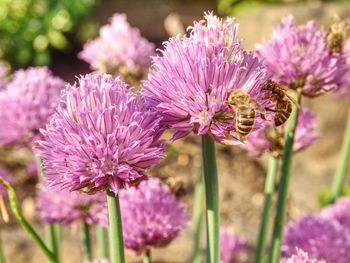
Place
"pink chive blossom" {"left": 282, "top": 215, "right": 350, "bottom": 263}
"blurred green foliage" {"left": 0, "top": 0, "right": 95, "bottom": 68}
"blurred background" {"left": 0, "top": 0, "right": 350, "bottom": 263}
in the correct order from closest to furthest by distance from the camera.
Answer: "pink chive blossom" {"left": 282, "top": 215, "right": 350, "bottom": 263}, "blurred background" {"left": 0, "top": 0, "right": 350, "bottom": 263}, "blurred green foliage" {"left": 0, "top": 0, "right": 95, "bottom": 68}

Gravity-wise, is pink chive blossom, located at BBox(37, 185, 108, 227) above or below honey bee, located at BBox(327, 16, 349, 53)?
below

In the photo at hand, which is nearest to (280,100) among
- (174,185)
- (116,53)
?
(174,185)

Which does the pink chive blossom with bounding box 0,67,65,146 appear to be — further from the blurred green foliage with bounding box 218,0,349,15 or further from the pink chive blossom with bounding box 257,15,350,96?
the blurred green foliage with bounding box 218,0,349,15

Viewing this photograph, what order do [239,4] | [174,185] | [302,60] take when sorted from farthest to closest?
[239,4], [174,185], [302,60]

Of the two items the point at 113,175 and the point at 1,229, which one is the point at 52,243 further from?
the point at 1,229

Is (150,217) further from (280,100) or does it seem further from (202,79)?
(202,79)

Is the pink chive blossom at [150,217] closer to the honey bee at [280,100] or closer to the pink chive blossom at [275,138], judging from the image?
the pink chive blossom at [275,138]

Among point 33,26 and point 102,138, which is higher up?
point 33,26

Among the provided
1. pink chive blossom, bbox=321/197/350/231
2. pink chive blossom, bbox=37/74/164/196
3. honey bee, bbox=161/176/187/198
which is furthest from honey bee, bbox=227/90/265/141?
pink chive blossom, bbox=321/197/350/231
